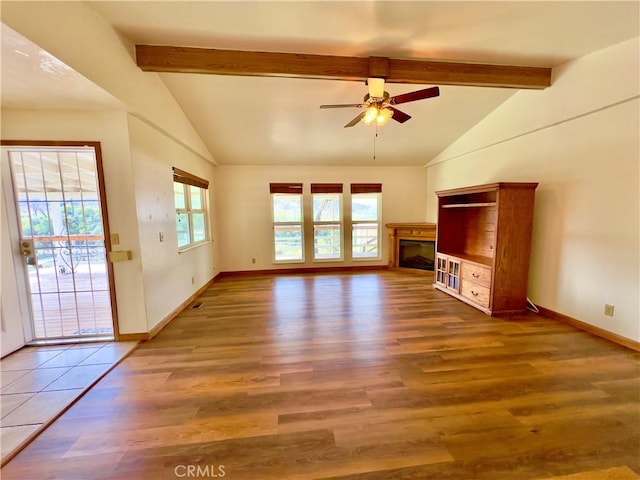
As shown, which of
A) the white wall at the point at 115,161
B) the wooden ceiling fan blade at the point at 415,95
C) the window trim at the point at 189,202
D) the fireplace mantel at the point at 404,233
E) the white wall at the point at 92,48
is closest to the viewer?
the white wall at the point at 92,48

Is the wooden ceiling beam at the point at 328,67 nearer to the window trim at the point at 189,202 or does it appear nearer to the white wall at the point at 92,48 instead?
the white wall at the point at 92,48

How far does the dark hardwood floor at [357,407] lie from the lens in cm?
141

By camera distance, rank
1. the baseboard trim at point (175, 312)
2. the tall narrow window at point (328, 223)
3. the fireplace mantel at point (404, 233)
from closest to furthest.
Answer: the baseboard trim at point (175, 312)
the fireplace mantel at point (404, 233)
the tall narrow window at point (328, 223)

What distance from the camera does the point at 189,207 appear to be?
14.2ft

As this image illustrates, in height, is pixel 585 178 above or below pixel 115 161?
below

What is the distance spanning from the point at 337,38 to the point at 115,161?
8.32 feet

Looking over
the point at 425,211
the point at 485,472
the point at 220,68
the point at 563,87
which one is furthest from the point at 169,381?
the point at 425,211

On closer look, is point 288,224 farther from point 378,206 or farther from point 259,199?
point 378,206

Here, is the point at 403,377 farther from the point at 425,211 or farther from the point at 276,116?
the point at 425,211

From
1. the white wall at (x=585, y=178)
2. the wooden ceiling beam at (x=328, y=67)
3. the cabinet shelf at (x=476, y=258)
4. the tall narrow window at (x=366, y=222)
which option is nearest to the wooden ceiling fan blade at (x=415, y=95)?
the wooden ceiling beam at (x=328, y=67)

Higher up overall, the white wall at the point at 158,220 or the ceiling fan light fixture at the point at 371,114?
the ceiling fan light fixture at the point at 371,114

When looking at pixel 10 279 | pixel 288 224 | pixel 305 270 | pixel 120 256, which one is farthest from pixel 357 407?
pixel 288 224

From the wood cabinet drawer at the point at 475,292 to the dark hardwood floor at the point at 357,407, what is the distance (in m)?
0.45

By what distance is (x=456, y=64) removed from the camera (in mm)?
2969
